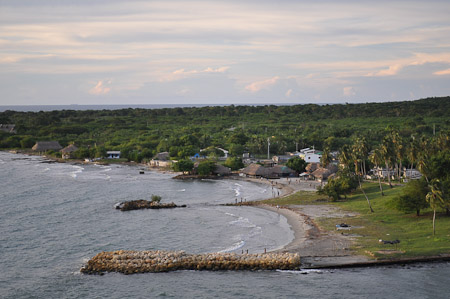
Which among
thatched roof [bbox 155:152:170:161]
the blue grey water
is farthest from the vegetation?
the blue grey water

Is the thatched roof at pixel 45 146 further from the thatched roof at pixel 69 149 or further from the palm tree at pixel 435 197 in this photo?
the palm tree at pixel 435 197

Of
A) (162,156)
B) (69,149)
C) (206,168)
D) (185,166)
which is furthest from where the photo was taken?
(69,149)

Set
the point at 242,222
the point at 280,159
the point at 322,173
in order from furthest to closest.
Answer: the point at 280,159, the point at 322,173, the point at 242,222

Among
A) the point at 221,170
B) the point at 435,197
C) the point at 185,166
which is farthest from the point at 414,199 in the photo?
the point at 185,166

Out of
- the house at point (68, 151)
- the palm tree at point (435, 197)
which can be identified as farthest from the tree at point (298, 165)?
the house at point (68, 151)

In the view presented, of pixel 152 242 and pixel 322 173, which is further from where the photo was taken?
pixel 322 173

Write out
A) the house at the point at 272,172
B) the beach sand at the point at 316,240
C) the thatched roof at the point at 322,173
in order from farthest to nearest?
the house at the point at 272,172, the thatched roof at the point at 322,173, the beach sand at the point at 316,240

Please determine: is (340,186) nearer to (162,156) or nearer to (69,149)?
(162,156)
